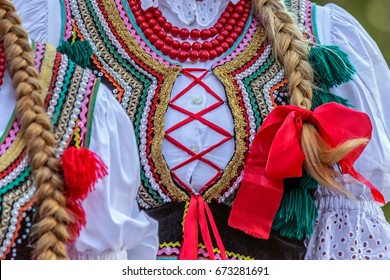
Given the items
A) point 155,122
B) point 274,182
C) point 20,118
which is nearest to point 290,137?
point 274,182

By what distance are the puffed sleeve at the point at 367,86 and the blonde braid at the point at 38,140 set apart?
75 centimetres

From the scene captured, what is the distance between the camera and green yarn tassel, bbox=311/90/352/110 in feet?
8.73

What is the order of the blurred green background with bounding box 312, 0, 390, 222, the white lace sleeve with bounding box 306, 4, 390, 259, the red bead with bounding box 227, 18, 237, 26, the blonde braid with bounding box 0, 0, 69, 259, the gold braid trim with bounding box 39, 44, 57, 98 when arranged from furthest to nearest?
the blurred green background with bounding box 312, 0, 390, 222
the red bead with bounding box 227, 18, 237, 26
the white lace sleeve with bounding box 306, 4, 390, 259
the gold braid trim with bounding box 39, 44, 57, 98
the blonde braid with bounding box 0, 0, 69, 259

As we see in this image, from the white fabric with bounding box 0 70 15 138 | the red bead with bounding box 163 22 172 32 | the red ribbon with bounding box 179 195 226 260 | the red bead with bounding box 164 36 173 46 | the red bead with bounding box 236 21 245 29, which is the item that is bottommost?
the red ribbon with bounding box 179 195 226 260

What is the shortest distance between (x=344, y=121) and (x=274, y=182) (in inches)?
7.6

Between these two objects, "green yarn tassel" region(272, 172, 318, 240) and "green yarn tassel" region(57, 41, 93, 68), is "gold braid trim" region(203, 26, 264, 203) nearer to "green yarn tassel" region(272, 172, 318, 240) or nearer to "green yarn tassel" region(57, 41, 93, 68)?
"green yarn tassel" region(272, 172, 318, 240)

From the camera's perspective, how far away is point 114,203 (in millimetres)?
2230

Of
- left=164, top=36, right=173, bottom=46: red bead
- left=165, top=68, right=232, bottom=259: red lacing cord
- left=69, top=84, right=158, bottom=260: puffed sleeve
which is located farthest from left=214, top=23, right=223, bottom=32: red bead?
left=69, top=84, right=158, bottom=260: puffed sleeve

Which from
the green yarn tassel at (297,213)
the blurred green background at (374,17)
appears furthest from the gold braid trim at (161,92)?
the blurred green background at (374,17)

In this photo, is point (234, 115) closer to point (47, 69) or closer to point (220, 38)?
point (220, 38)

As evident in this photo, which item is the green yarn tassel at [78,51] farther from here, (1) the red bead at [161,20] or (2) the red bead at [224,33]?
(2) the red bead at [224,33]

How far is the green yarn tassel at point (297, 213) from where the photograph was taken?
8.40 ft

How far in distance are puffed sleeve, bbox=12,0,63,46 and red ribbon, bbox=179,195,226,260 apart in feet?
1.52
